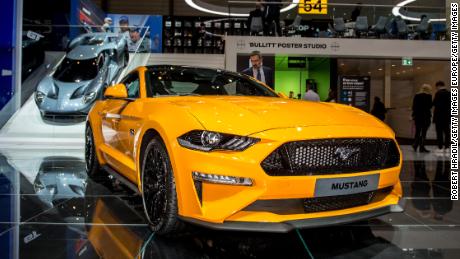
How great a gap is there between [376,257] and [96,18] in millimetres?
15248

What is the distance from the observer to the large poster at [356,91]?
12.7 meters

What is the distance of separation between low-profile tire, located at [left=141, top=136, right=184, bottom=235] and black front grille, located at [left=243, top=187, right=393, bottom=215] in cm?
48

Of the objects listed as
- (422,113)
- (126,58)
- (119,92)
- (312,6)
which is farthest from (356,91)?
(119,92)

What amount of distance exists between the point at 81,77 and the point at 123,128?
22.4 feet

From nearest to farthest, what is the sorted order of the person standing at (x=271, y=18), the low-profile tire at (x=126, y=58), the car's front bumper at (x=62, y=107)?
the car's front bumper at (x=62, y=107)
the low-profile tire at (x=126, y=58)
the person standing at (x=271, y=18)

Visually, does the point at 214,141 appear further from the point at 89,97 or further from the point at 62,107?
the point at 62,107

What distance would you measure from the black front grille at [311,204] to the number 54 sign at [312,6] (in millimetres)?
11646

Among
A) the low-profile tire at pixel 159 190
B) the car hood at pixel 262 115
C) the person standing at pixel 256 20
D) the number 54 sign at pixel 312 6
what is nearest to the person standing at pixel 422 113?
the person standing at pixel 256 20

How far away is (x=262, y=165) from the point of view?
1998 mm

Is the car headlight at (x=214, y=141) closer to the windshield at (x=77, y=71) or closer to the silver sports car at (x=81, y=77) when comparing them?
the silver sports car at (x=81, y=77)

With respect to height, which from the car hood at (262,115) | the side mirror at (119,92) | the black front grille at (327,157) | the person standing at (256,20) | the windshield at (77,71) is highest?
the person standing at (256,20)

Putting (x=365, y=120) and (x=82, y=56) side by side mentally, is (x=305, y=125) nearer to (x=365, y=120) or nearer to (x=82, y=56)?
(x=365, y=120)

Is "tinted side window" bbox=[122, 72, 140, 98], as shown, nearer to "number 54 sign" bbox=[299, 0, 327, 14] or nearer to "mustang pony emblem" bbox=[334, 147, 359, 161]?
"mustang pony emblem" bbox=[334, 147, 359, 161]

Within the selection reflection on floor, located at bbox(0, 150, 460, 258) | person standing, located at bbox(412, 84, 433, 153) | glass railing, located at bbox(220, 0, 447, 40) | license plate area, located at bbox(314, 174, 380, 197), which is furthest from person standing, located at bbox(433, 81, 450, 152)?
license plate area, located at bbox(314, 174, 380, 197)
